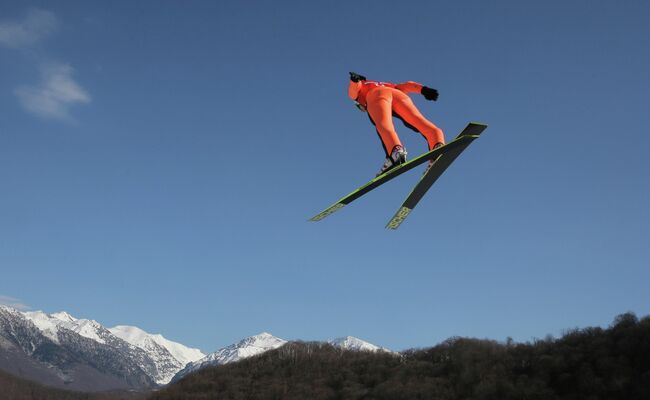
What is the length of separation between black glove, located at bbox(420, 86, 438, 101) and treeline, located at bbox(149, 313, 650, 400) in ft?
72.9

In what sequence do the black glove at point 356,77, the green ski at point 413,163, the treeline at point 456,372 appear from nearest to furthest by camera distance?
the green ski at point 413,163
the black glove at point 356,77
the treeline at point 456,372

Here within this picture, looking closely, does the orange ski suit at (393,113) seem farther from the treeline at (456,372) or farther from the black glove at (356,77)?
the treeline at (456,372)

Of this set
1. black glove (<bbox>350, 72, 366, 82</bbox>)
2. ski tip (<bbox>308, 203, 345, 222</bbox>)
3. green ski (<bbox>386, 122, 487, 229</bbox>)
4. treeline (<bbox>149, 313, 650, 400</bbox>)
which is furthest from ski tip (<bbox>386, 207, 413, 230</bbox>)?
treeline (<bbox>149, 313, 650, 400</bbox>)

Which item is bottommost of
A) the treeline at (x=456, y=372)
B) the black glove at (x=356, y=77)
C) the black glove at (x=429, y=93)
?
the treeline at (x=456, y=372)

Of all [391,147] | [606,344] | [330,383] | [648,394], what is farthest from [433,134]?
[330,383]

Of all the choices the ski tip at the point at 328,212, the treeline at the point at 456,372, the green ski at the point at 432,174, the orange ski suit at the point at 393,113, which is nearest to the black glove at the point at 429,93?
the orange ski suit at the point at 393,113

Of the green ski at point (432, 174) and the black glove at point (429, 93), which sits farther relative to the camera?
the black glove at point (429, 93)

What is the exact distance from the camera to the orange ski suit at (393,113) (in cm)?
1252

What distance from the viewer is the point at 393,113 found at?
13.0m

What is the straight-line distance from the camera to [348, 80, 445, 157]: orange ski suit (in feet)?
41.1

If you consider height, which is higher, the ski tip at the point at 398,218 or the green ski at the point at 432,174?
the green ski at the point at 432,174

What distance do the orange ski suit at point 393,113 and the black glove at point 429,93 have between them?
0.14m

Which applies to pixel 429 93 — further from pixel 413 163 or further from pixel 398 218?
pixel 398 218

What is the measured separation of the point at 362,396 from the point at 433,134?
30.0 meters
